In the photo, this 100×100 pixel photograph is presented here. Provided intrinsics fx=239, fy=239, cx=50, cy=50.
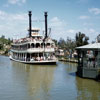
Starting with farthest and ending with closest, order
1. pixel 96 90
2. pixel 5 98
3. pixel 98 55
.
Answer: pixel 98 55, pixel 96 90, pixel 5 98

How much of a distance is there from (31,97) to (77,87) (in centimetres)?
547

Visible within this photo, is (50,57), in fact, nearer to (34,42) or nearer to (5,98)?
(34,42)

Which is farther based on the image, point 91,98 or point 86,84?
point 86,84

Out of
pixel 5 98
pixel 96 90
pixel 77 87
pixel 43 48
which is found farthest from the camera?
pixel 43 48

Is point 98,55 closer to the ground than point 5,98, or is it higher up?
higher up

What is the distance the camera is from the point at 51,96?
17.3 m

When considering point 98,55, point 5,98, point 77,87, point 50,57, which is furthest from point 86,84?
point 50,57

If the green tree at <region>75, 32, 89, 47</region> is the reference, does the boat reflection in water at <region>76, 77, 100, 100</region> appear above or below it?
below

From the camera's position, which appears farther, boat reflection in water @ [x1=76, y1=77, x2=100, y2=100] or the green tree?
the green tree

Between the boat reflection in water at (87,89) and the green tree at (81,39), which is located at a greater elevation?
the green tree at (81,39)

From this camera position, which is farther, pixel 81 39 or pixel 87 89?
pixel 81 39

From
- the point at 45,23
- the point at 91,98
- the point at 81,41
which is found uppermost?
the point at 45,23

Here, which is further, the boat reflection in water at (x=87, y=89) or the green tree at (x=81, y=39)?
the green tree at (x=81, y=39)

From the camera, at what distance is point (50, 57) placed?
4828 centimetres
